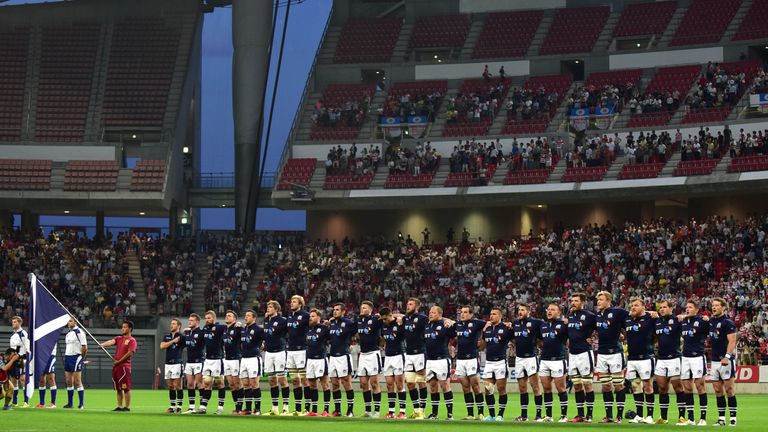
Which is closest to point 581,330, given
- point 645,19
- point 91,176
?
point 91,176

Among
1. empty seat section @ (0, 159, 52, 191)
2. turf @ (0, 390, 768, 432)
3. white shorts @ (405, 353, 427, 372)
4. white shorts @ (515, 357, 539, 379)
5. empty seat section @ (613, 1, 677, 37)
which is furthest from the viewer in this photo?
empty seat section @ (613, 1, 677, 37)

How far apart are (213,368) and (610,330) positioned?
9.40 m

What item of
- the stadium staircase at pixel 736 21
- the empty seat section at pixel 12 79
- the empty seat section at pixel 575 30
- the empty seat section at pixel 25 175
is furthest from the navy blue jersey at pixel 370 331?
the empty seat section at pixel 12 79

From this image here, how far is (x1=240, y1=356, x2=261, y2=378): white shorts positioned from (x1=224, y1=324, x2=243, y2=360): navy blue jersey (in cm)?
35

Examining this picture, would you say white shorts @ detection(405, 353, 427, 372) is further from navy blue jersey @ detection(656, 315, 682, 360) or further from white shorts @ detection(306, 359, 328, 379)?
navy blue jersey @ detection(656, 315, 682, 360)

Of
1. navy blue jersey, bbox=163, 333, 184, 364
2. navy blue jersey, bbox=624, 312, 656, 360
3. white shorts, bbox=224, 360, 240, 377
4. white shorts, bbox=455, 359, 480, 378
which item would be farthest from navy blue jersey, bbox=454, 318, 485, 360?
navy blue jersey, bbox=163, 333, 184, 364

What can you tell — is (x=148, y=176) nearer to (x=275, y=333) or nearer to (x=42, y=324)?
(x=42, y=324)

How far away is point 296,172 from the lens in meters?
65.8

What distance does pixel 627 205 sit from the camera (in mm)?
62500

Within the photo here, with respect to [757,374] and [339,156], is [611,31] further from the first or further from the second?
[757,374]

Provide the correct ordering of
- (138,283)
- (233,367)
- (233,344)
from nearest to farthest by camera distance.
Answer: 1. (233,367)
2. (233,344)
3. (138,283)

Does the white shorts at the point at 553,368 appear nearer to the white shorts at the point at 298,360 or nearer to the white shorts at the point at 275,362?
the white shorts at the point at 298,360

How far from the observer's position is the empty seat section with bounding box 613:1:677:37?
67938 mm

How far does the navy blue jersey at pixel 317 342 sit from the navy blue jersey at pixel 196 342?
2.93m
